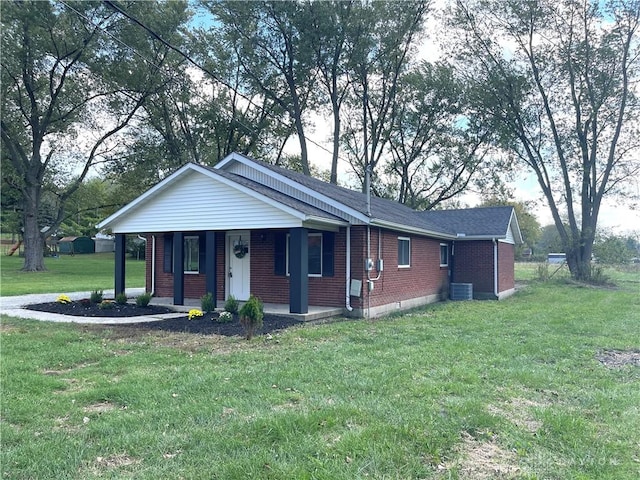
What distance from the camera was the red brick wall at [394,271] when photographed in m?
11.9

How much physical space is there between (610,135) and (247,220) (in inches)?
975

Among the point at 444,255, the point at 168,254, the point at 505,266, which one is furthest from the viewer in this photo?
the point at 505,266

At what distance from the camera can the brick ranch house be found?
11.3 metres

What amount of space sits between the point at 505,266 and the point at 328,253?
A: 1090 cm

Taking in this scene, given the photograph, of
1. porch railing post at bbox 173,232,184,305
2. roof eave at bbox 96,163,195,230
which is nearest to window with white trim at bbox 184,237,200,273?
porch railing post at bbox 173,232,184,305

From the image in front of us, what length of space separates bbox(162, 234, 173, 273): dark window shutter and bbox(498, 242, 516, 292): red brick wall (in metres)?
12.5

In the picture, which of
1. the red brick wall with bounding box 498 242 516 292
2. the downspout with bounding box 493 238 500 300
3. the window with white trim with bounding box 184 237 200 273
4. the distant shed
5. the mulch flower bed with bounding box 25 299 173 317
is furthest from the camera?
the distant shed

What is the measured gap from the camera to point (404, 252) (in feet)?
47.4

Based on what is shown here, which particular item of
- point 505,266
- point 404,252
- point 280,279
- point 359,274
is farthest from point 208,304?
point 505,266

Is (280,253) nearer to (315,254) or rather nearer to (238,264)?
(315,254)

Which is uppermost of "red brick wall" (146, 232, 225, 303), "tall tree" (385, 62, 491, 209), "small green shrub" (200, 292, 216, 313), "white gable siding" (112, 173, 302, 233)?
"tall tree" (385, 62, 491, 209)

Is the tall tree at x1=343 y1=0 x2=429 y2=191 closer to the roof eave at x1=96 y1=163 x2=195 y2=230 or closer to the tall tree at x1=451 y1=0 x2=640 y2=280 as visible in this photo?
the tall tree at x1=451 y1=0 x2=640 y2=280

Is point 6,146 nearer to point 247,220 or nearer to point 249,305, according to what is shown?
point 247,220

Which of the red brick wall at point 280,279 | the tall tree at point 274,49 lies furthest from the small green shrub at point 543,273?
the red brick wall at point 280,279
